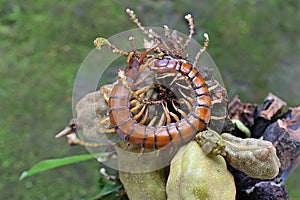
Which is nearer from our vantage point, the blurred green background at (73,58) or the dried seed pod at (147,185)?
the dried seed pod at (147,185)

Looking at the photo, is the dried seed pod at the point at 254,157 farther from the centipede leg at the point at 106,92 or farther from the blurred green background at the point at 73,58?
the blurred green background at the point at 73,58

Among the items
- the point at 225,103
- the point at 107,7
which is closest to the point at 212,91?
the point at 225,103

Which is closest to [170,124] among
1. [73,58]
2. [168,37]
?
[168,37]

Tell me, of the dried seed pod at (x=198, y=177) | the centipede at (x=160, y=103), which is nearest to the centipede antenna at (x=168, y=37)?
the centipede at (x=160, y=103)

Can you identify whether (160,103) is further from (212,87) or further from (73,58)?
(73,58)

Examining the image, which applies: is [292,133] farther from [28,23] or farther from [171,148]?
[28,23]

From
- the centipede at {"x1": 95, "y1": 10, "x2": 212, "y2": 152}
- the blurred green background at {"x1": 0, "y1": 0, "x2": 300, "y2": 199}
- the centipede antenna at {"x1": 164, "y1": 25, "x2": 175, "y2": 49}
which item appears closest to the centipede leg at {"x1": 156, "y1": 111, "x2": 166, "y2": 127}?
the centipede at {"x1": 95, "y1": 10, "x2": 212, "y2": 152}
